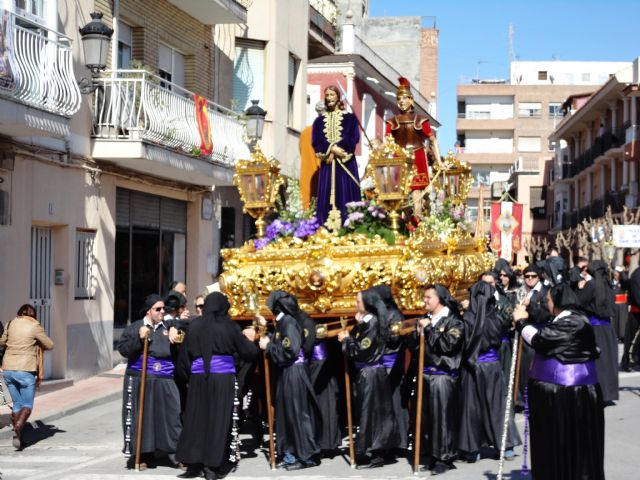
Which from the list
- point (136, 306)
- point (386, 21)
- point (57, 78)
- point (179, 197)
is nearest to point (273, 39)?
point (179, 197)

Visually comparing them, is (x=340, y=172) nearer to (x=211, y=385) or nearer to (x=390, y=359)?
(x=390, y=359)

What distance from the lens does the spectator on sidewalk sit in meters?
12.4

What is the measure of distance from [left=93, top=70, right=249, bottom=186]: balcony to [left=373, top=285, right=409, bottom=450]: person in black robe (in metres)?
8.23

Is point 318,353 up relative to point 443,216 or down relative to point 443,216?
down

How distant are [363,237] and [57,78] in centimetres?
615

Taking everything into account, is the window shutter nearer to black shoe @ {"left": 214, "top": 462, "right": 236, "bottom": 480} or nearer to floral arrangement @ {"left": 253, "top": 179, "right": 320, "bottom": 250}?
floral arrangement @ {"left": 253, "top": 179, "right": 320, "bottom": 250}

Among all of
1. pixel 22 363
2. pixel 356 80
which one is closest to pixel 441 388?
pixel 22 363

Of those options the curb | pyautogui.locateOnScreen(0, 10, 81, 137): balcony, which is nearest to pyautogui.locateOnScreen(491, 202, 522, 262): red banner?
the curb

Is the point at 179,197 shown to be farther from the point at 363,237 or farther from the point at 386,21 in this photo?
the point at 386,21

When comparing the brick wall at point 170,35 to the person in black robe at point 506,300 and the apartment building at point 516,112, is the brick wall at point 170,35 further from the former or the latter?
the apartment building at point 516,112

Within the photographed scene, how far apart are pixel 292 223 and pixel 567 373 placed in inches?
198

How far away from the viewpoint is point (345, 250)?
1179cm

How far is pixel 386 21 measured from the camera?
1923 inches

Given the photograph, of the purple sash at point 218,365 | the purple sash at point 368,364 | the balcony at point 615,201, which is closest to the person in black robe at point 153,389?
the purple sash at point 218,365
